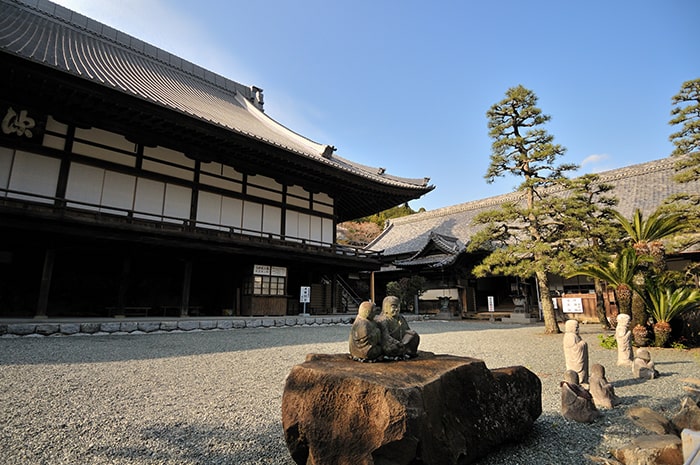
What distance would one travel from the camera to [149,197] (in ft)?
36.7

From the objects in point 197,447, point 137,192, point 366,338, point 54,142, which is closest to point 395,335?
point 366,338

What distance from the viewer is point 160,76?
1500 cm

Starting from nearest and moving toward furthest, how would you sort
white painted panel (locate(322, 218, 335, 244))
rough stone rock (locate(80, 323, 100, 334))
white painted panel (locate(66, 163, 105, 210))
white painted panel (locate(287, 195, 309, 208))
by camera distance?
rough stone rock (locate(80, 323, 100, 334)), white painted panel (locate(66, 163, 105, 210)), white painted panel (locate(287, 195, 309, 208)), white painted panel (locate(322, 218, 335, 244))

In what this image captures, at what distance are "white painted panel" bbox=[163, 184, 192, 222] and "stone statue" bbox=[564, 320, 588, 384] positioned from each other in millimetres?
10663

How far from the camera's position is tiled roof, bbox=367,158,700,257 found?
1825 centimetres

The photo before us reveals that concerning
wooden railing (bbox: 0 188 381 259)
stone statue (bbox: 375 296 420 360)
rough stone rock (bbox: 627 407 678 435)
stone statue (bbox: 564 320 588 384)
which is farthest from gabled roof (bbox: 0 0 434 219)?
rough stone rock (bbox: 627 407 678 435)

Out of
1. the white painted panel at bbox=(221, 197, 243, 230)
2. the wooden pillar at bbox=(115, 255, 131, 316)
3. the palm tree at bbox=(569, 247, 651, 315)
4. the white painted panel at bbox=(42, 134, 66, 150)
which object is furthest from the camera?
the white painted panel at bbox=(221, 197, 243, 230)

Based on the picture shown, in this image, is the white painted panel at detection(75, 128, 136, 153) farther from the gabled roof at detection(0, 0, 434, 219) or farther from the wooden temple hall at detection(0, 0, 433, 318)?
the gabled roof at detection(0, 0, 434, 219)

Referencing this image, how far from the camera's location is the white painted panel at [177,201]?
11539 mm

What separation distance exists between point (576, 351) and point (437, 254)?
53.1 feet

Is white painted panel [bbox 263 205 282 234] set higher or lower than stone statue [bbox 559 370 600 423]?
higher

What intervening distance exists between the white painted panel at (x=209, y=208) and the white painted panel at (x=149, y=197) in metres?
1.19

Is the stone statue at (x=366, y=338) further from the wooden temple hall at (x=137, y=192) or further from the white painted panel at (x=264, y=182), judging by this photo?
the white painted panel at (x=264, y=182)

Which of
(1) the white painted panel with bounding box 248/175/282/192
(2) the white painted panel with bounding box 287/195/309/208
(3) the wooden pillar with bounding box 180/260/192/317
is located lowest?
(3) the wooden pillar with bounding box 180/260/192/317
